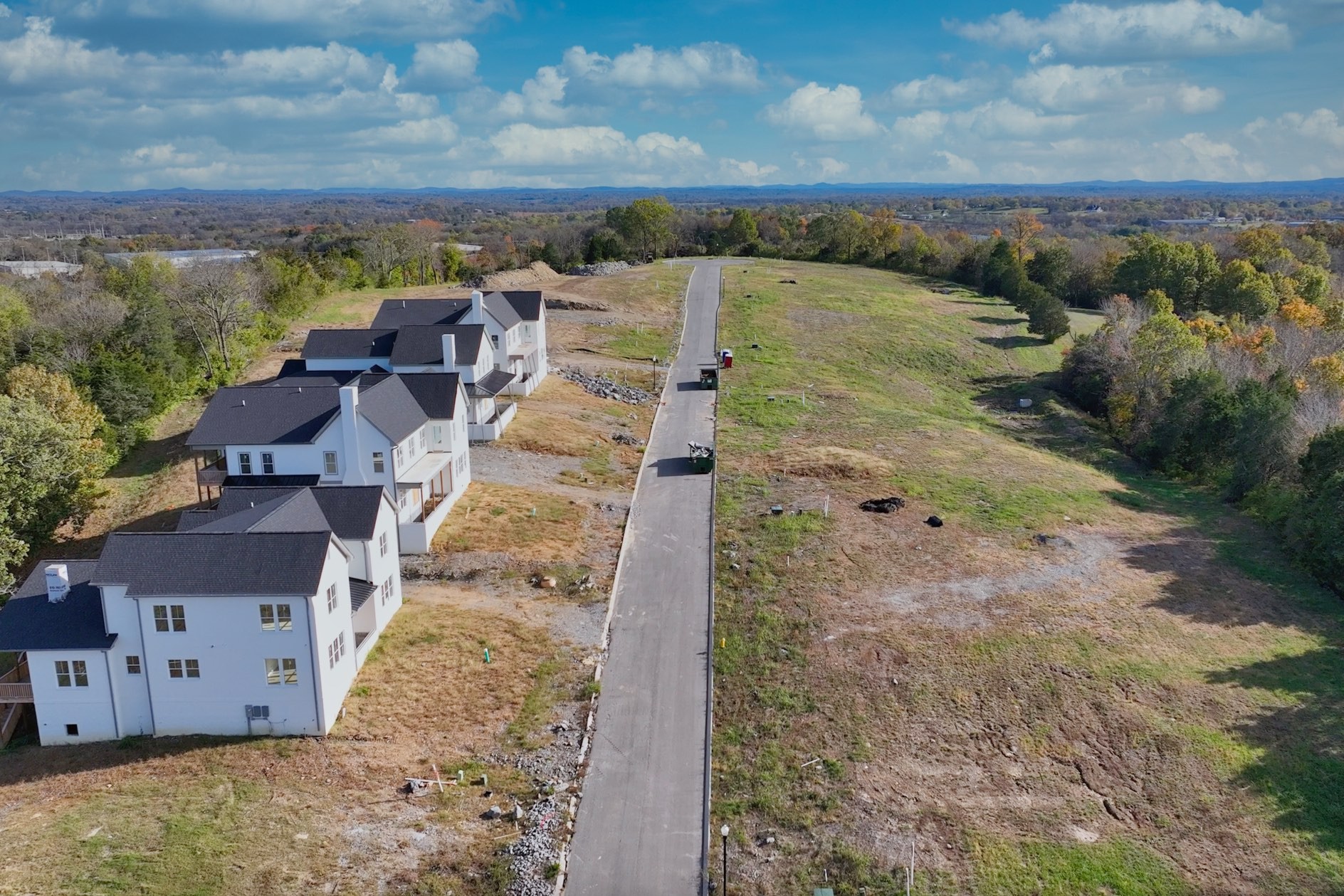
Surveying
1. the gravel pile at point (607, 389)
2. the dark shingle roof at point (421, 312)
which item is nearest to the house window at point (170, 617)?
the dark shingle roof at point (421, 312)

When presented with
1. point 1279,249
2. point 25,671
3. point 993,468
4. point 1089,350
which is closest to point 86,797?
point 25,671

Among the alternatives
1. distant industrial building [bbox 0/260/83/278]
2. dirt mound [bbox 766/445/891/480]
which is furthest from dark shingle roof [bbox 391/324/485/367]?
distant industrial building [bbox 0/260/83/278]

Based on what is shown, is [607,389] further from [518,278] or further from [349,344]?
[518,278]

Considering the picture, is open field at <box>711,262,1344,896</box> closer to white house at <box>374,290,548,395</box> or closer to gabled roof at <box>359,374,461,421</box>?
gabled roof at <box>359,374,461,421</box>

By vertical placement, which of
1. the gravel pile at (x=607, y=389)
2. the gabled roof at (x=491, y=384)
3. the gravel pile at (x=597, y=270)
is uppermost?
the gravel pile at (x=597, y=270)

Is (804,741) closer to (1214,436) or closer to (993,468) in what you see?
(993,468)

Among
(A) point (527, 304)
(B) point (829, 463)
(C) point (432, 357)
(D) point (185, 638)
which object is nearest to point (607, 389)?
(A) point (527, 304)

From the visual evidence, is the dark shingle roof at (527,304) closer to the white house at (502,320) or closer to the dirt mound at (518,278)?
the white house at (502,320)
